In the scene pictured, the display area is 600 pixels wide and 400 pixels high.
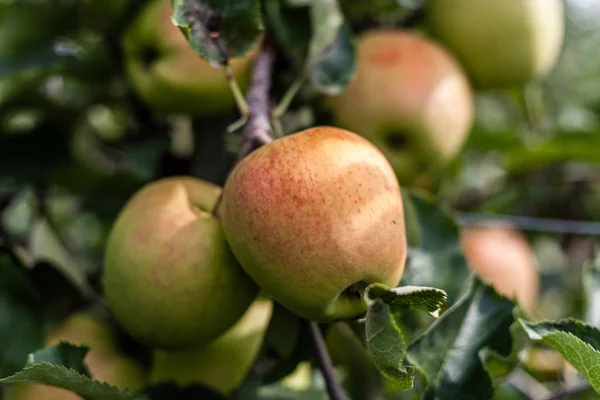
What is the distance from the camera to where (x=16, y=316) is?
78 cm

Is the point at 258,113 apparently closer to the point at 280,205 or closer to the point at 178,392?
the point at 280,205

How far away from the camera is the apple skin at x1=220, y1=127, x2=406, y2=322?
0.54 m

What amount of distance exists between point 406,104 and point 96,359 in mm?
442

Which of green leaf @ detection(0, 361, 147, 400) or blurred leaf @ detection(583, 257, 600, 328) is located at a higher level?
green leaf @ detection(0, 361, 147, 400)

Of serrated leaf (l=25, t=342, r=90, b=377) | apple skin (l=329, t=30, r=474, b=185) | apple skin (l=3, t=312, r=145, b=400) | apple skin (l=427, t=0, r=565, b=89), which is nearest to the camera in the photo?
serrated leaf (l=25, t=342, r=90, b=377)

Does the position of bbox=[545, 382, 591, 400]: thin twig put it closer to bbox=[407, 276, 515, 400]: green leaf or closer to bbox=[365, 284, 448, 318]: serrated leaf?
bbox=[407, 276, 515, 400]: green leaf

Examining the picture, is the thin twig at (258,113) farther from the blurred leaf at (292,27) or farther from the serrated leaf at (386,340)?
the serrated leaf at (386,340)

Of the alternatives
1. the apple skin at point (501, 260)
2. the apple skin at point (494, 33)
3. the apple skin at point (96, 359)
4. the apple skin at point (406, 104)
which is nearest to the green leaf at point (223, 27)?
the apple skin at point (406, 104)

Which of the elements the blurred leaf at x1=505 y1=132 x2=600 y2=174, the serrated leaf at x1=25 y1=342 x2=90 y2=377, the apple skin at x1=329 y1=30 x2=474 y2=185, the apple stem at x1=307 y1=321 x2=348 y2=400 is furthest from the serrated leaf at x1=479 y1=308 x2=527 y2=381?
the blurred leaf at x1=505 y1=132 x2=600 y2=174

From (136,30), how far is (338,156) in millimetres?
388

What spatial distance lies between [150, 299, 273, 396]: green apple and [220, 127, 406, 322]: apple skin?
0.20 m

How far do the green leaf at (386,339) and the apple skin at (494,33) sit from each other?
60 cm

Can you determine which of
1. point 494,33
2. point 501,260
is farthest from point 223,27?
point 501,260

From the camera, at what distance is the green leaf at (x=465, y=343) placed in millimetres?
688
